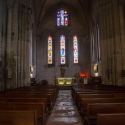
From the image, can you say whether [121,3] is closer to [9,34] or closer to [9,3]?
[9,3]

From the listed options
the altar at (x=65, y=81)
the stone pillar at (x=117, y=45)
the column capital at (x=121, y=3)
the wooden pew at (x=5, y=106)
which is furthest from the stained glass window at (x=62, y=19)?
the wooden pew at (x=5, y=106)

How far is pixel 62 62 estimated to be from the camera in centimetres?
2491

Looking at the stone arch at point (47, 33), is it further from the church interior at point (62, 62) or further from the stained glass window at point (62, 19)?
the stained glass window at point (62, 19)

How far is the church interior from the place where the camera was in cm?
427

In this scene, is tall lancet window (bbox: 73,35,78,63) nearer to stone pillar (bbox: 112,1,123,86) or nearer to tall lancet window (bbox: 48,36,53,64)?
tall lancet window (bbox: 48,36,53,64)

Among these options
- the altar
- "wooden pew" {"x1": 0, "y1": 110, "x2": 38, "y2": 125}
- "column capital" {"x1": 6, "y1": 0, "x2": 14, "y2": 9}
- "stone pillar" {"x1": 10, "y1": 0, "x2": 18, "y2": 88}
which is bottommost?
the altar

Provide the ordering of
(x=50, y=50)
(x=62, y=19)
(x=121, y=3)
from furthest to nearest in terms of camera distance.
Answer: (x=62, y=19) < (x=50, y=50) < (x=121, y=3)

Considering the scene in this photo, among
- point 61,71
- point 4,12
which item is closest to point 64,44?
point 61,71


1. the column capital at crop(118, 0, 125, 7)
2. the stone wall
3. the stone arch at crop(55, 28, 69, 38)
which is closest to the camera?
the stone wall

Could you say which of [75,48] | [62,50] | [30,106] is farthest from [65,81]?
[30,106]

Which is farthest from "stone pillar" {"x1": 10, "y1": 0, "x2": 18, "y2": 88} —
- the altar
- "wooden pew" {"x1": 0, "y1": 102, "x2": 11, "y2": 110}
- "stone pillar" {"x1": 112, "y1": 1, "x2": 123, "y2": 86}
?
"wooden pew" {"x1": 0, "y1": 102, "x2": 11, "y2": 110}

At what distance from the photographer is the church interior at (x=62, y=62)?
4270mm

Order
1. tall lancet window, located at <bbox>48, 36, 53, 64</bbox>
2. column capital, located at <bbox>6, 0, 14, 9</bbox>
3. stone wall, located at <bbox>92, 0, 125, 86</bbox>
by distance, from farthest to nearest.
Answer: tall lancet window, located at <bbox>48, 36, 53, 64</bbox> → column capital, located at <bbox>6, 0, 14, 9</bbox> → stone wall, located at <bbox>92, 0, 125, 86</bbox>

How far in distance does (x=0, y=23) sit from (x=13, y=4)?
2642 millimetres
